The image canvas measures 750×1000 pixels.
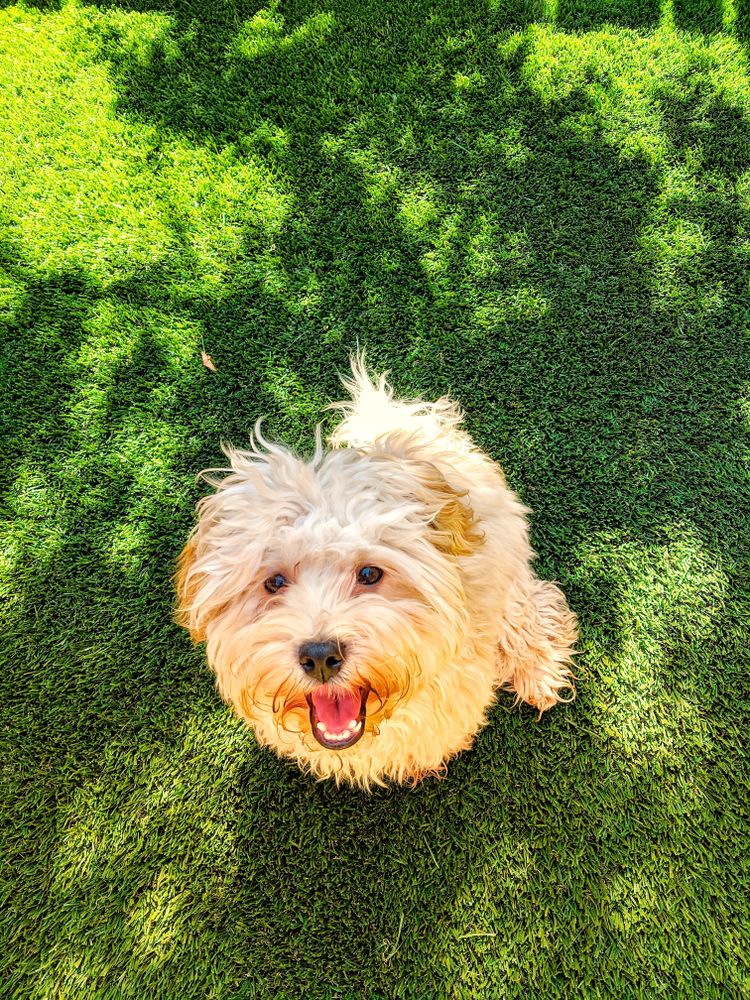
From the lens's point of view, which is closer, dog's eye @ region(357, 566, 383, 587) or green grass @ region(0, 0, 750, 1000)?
dog's eye @ region(357, 566, 383, 587)

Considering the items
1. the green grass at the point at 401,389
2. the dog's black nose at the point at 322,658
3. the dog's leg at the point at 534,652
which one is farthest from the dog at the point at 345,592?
the green grass at the point at 401,389

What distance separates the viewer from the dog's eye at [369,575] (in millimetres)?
1758

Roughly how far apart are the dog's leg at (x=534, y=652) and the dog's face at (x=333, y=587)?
0.79 metres

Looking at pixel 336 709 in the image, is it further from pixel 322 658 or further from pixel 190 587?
pixel 190 587

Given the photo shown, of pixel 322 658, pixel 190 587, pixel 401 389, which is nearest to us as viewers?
pixel 322 658

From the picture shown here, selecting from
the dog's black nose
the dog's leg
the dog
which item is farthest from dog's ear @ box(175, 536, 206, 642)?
the dog's leg

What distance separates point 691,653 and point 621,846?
2.86ft

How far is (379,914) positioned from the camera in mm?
2396

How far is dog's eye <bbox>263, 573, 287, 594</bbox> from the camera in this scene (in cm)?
181

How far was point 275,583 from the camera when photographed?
1.81 m

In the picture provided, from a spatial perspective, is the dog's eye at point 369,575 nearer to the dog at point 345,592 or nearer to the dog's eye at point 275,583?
the dog at point 345,592

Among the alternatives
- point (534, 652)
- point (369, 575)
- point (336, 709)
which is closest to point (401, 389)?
point (534, 652)

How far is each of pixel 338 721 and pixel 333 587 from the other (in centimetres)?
44

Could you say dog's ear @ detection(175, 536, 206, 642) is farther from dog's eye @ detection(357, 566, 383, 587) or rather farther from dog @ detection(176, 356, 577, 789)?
dog's eye @ detection(357, 566, 383, 587)
